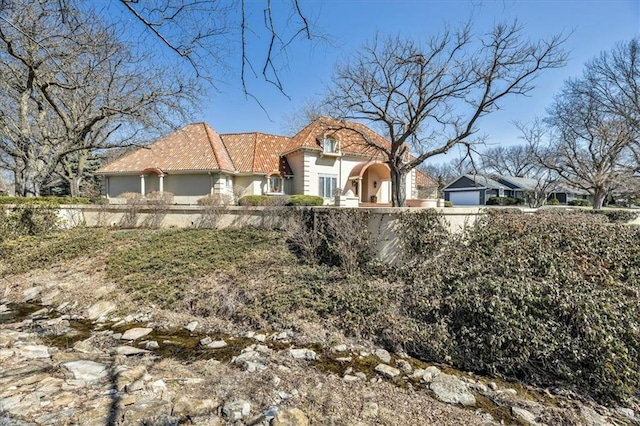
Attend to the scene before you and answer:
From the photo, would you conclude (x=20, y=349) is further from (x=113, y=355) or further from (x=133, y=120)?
(x=133, y=120)

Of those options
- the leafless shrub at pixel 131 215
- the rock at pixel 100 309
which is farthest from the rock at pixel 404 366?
the leafless shrub at pixel 131 215

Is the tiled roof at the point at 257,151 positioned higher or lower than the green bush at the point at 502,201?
higher

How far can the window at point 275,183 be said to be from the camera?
20.8 metres

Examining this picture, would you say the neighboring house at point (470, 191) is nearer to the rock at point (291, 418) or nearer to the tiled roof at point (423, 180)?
the tiled roof at point (423, 180)

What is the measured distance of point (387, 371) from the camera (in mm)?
4480

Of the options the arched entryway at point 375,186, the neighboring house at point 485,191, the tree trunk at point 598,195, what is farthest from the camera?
the neighboring house at point 485,191

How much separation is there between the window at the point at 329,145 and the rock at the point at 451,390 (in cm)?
1785

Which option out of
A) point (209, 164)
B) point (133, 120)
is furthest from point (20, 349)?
point (209, 164)

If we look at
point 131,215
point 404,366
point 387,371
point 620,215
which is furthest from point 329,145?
point 387,371

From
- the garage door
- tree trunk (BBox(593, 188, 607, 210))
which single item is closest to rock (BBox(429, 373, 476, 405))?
tree trunk (BBox(593, 188, 607, 210))

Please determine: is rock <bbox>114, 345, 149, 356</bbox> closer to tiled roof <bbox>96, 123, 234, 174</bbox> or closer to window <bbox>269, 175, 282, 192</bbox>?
tiled roof <bbox>96, 123, 234, 174</bbox>

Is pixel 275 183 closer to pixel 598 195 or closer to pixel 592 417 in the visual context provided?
pixel 592 417

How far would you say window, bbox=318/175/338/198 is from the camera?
21.2 metres

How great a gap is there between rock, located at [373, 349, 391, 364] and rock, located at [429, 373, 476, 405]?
2.56 ft
